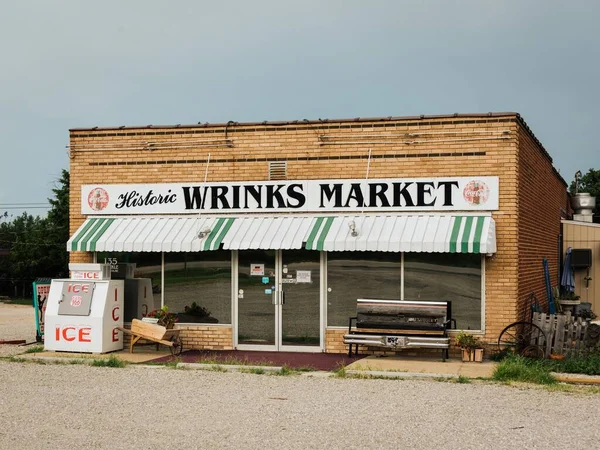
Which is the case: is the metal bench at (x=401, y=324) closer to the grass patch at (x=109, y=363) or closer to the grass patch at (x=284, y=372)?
the grass patch at (x=284, y=372)

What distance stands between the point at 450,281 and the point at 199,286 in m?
5.18

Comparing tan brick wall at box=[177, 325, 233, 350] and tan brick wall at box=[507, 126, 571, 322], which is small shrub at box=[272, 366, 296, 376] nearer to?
tan brick wall at box=[177, 325, 233, 350]

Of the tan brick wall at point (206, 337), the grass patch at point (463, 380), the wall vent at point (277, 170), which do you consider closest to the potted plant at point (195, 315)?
the tan brick wall at point (206, 337)

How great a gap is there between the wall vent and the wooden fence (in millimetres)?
5795

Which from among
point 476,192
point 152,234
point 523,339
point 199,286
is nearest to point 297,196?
point 199,286

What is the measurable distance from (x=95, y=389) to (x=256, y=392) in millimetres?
2411

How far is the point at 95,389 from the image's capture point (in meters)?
11.8

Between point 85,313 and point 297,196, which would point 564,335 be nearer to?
point 297,196

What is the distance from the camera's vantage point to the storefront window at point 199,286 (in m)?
16.5

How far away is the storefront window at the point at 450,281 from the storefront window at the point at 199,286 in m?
3.77

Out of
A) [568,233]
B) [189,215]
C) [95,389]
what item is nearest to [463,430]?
[95,389]

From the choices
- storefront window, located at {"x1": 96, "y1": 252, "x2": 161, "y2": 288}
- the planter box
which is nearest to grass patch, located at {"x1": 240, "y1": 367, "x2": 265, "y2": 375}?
the planter box

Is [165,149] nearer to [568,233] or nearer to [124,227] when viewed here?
[124,227]

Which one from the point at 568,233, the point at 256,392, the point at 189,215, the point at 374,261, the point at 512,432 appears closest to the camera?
the point at 512,432
